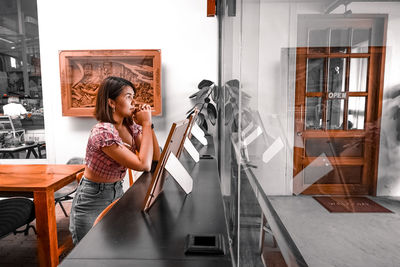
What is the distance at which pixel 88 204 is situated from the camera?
1779 mm

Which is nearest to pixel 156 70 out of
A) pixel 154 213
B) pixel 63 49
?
pixel 63 49

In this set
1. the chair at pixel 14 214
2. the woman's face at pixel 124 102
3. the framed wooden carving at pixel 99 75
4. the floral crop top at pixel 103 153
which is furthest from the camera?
the framed wooden carving at pixel 99 75

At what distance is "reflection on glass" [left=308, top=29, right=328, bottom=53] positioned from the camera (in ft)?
0.71

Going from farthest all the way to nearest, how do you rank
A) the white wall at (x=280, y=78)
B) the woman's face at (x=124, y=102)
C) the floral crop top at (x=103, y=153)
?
the woman's face at (x=124, y=102), the floral crop top at (x=103, y=153), the white wall at (x=280, y=78)

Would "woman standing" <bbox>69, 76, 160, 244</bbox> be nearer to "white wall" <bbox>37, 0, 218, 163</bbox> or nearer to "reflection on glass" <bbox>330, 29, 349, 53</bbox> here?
"reflection on glass" <bbox>330, 29, 349, 53</bbox>

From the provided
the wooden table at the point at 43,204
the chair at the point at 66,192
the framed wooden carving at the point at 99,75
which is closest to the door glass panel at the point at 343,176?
the wooden table at the point at 43,204

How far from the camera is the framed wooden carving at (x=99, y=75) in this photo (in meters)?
3.42

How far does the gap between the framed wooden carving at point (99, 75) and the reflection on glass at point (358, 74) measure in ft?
10.9

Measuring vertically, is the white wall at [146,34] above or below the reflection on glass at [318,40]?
above

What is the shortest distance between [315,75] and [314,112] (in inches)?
1.2

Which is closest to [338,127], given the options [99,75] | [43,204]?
[43,204]

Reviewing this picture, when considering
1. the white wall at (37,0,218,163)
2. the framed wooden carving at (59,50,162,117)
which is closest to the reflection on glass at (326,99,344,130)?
the framed wooden carving at (59,50,162,117)

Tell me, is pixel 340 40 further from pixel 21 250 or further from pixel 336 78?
pixel 21 250

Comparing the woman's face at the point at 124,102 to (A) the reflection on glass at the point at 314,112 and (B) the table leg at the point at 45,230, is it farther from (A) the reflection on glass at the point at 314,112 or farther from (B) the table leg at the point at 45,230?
(A) the reflection on glass at the point at 314,112
